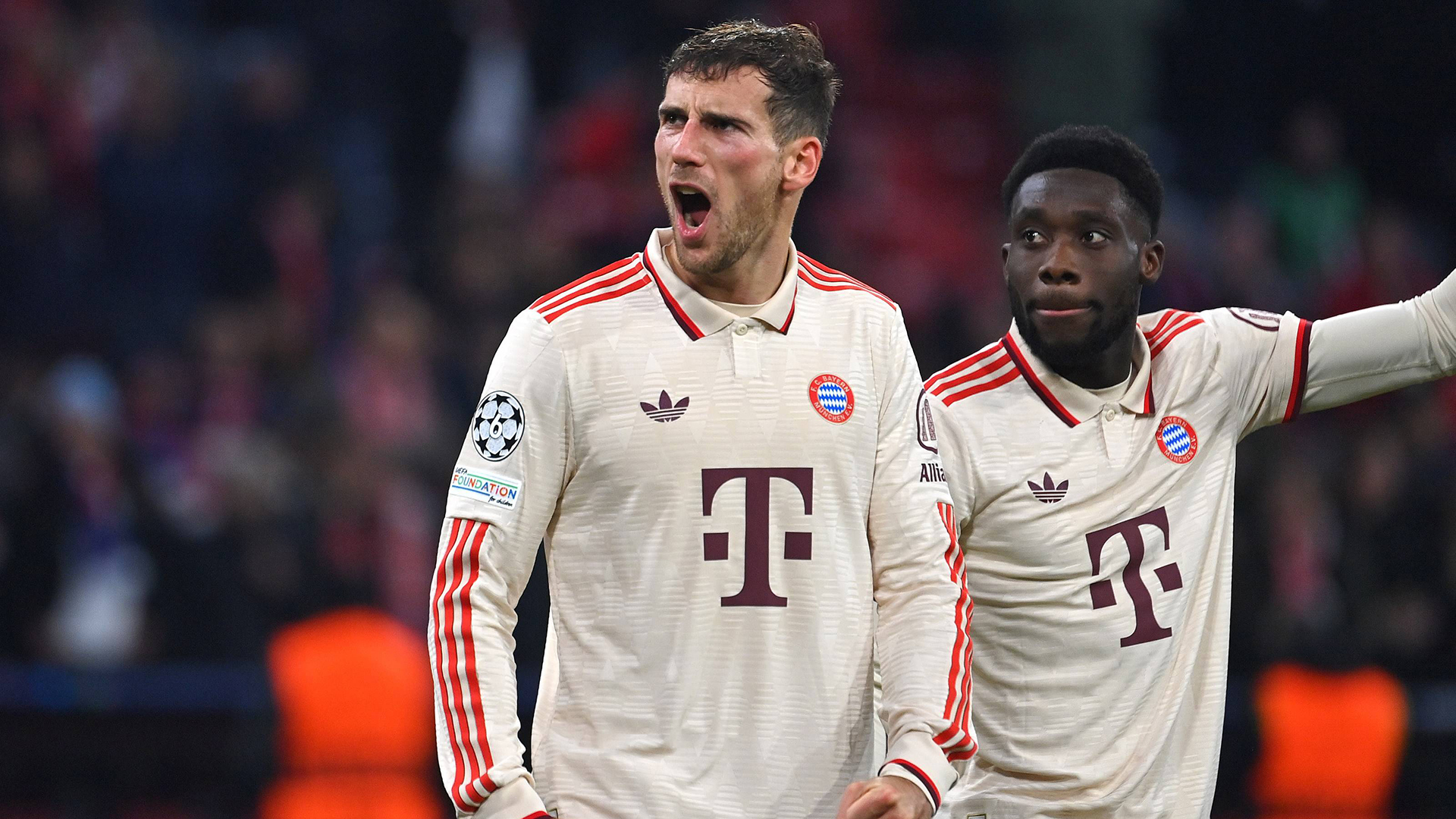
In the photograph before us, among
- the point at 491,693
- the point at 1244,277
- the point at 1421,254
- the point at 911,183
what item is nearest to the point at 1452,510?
the point at 1244,277

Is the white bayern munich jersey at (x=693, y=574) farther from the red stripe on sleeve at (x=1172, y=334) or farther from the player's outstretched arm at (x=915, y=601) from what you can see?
the red stripe on sleeve at (x=1172, y=334)

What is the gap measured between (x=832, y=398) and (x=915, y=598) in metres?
0.41

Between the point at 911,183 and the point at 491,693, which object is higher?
the point at 911,183

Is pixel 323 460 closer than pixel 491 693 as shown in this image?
No

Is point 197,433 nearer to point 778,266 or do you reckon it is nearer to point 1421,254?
point 778,266

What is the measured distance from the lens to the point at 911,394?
12.3 ft

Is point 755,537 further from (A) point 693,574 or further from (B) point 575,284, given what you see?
(B) point 575,284

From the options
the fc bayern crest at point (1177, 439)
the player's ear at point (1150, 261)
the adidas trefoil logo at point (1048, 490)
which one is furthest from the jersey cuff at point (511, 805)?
the player's ear at point (1150, 261)

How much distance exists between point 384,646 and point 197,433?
6.20ft

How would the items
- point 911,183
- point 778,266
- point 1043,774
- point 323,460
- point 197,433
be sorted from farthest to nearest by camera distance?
point 911,183 < point 197,433 < point 323,460 < point 1043,774 < point 778,266

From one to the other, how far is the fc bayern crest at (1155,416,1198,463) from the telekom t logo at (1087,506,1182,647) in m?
0.13

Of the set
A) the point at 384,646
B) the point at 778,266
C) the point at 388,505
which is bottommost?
the point at 384,646

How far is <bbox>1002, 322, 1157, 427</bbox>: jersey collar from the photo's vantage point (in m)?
4.16

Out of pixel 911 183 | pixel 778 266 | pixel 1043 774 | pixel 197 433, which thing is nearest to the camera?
pixel 778 266
